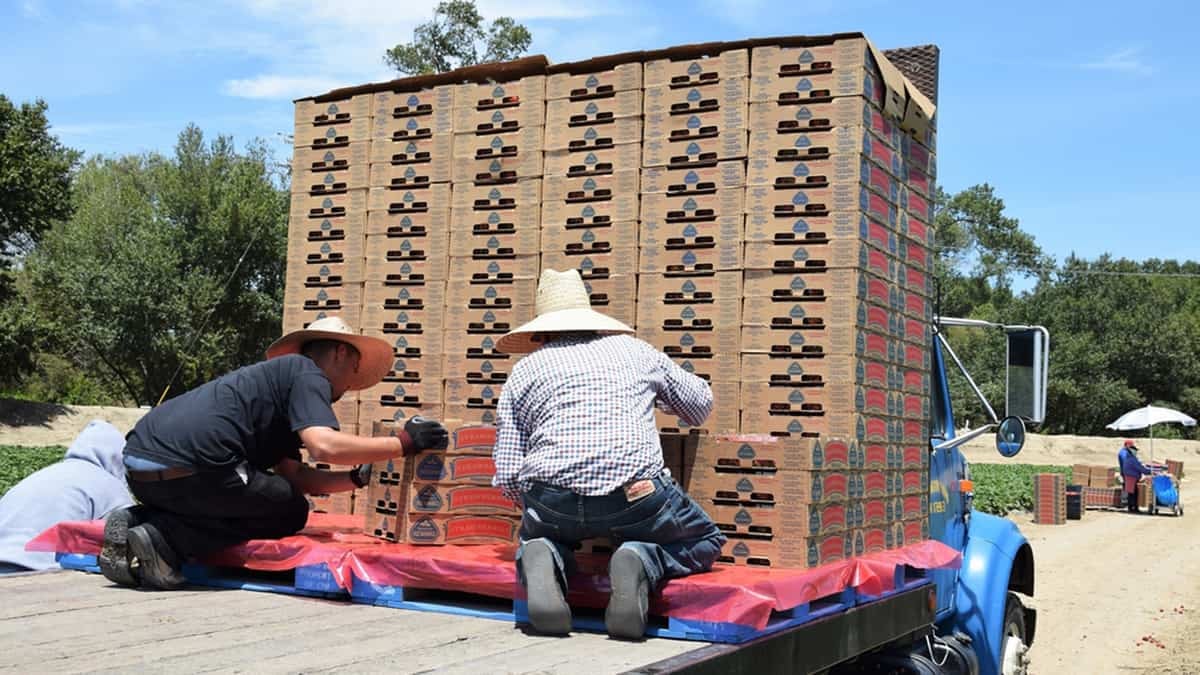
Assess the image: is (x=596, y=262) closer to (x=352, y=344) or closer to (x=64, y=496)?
(x=352, y=344)

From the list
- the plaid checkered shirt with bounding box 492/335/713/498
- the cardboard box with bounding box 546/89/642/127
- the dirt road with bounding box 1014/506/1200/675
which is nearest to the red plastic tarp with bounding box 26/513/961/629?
the plaid checkered shirt with bounding box 492/335/713/498

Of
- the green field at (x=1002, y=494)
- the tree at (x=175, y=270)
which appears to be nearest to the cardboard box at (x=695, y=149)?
the green field at (x=1002, y=494)

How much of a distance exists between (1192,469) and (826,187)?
1809 inches

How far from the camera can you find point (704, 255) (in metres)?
5.93

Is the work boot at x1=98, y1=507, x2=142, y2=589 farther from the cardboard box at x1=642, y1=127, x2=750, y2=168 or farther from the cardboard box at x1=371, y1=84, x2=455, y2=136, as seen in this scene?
the cardboard box at x1=642, y1=127, x2=750, y2=168

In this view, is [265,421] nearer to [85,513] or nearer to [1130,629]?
[85,513]

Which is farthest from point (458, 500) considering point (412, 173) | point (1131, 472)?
point (1131, 472)

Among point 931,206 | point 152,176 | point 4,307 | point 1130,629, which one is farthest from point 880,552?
point 152,176

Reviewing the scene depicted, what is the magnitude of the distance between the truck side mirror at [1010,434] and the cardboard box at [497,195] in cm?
274

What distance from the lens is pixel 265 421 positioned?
5289 mm

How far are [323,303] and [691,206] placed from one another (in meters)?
2.33

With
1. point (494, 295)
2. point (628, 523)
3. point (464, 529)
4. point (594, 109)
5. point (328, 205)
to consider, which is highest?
point (594, 109)

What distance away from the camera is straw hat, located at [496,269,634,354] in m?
5.05

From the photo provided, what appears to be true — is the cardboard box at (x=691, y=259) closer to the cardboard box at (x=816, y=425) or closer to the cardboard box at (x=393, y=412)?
the cardboard box at (x=816, y=425)
